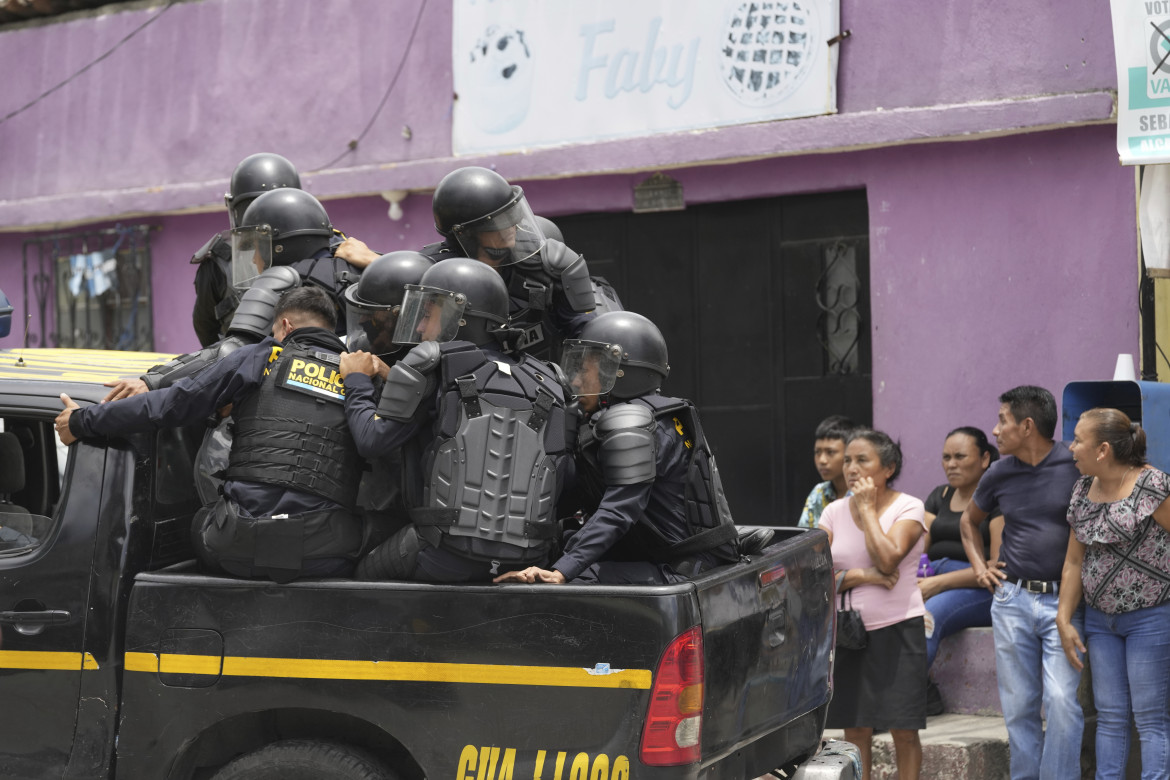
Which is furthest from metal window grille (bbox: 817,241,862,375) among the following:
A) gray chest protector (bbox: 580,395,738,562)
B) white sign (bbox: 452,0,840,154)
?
gray chest protector (bbox: 580,395,738,562)

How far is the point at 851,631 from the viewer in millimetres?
6594

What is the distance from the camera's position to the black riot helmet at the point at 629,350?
477 centimetres

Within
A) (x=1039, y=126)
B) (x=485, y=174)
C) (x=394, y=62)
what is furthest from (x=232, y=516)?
(x=394, y=62)

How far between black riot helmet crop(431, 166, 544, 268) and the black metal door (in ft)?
12.7

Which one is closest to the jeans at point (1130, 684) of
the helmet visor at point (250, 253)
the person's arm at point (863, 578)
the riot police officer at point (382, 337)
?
the person's arm at point (863, 578)

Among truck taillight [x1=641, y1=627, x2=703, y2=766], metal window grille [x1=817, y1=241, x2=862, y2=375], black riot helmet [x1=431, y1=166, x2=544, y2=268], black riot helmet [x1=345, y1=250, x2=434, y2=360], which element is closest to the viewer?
truck taillight [x1=641, y1=627, x2=703, y2=766]

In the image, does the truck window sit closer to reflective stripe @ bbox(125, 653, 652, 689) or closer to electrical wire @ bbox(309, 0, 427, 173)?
reflective stripe @ bbox(125, 653, 652, 689)

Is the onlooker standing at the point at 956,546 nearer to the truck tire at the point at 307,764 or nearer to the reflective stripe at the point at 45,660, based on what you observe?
the truck tire at the point at 307,764

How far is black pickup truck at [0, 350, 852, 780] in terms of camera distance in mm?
3877

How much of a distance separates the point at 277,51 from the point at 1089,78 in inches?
Answer: 235

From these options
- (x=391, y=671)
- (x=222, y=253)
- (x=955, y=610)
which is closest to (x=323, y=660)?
(x=391, y=671)

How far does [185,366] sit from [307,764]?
54.1 inches

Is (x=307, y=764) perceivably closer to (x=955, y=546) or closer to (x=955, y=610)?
(x=955, y=610)

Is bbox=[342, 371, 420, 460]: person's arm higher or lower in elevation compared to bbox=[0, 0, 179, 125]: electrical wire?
lower
